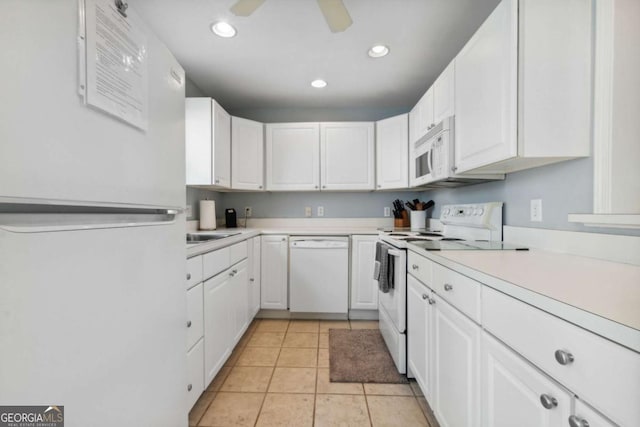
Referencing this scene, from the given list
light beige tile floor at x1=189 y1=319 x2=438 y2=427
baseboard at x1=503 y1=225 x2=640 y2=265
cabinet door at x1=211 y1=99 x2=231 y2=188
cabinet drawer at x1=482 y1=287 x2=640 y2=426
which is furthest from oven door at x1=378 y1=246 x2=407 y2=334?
cabinet door at x1=211 y1=99 x2=231 y2=188

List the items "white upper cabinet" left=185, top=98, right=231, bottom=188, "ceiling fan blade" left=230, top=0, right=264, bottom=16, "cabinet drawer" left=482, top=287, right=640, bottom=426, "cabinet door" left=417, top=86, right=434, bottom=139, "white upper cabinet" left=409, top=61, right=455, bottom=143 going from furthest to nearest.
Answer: "white upper cabinet" left=185, top=98, right=231, bottom=188, "cabinet door" left=417, top=86, right=434, bottom=139, "white upper cabinet" left=409, top=61, right=455, bottom=143, "ceiling fan blade" left=230, top=0, right=264, bottom=16, "cabinet drawer" left=482, top=287, right=640, bottom=426

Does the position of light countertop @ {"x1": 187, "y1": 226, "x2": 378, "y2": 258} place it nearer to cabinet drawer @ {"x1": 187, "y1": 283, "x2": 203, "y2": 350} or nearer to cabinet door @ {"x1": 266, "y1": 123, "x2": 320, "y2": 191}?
cabinet drawer @ {"x1": 187, "y1": 283, "x2": 203, "y2": 350}

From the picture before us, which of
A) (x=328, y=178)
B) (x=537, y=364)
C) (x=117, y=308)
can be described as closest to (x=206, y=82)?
(x=328, y=178)

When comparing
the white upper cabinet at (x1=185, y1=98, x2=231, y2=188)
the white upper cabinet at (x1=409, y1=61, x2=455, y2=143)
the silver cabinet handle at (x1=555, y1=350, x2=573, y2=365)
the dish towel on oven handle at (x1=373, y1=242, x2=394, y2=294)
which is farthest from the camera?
the white upper cabinet at (x1=185, y1=98, x2=231, y2=188)

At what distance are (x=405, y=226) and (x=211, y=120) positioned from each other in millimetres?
2312

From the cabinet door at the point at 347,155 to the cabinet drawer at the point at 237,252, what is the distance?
119cm

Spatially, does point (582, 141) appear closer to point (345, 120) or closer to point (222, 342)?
point (222, 342)

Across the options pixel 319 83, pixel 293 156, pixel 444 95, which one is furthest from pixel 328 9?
pixel 293 156

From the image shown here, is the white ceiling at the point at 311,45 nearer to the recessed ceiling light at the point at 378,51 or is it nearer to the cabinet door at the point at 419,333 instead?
the recessed ceiling light at the point at 378,51

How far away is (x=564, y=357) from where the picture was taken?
56cm

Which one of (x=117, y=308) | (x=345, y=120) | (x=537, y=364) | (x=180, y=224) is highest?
(x=345, y=120)

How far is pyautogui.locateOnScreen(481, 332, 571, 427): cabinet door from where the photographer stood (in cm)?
60

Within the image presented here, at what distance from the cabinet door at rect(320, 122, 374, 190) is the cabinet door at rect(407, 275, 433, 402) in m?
1.50

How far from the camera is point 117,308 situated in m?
0.68
